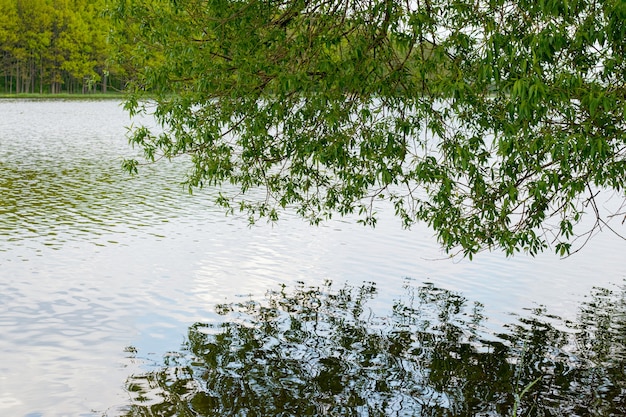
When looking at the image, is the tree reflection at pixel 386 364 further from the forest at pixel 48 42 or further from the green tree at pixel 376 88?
the forest at pixel 48 42

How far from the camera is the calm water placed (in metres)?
12.5

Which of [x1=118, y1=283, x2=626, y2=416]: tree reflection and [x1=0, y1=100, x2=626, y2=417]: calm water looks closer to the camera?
[x1=118, y1=283, x2=626, y2=416]: tree reflection

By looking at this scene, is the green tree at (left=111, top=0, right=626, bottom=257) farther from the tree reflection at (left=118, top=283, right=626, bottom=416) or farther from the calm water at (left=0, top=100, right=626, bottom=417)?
the calm water at (left=0, top=100, right=626, bottom=417)

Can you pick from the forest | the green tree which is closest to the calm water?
the green tree

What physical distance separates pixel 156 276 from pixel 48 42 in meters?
102

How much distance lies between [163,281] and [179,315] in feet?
8.37

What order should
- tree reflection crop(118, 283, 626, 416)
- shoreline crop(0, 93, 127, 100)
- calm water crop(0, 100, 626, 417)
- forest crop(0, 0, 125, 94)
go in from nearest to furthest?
tree reflection crop(118, 283, 626, 416) < calm water crop(0, 100, 626, 417) < forest crop(0, 0, 125, 94) < shoreline crop(0, 93, 127, 100)

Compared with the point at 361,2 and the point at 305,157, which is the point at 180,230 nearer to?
the point at 305,157

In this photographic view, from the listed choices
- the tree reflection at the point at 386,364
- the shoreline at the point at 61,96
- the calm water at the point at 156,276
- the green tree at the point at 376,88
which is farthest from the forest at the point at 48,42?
the tree reflection at the point at 386,364

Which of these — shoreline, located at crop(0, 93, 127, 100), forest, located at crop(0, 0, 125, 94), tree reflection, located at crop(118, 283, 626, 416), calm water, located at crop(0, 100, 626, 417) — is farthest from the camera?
shoreline, located at crop(0, 93, 127, 100)

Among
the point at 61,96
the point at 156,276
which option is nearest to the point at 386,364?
the point at 156,276

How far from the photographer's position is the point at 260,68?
13.0m

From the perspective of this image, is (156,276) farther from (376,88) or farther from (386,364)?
(376,88)

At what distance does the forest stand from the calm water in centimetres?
8312
